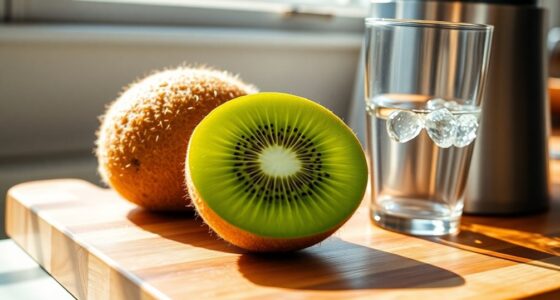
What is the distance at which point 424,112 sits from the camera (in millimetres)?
604

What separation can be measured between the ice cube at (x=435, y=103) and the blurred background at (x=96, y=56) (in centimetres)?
61

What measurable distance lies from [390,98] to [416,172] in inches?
2.4

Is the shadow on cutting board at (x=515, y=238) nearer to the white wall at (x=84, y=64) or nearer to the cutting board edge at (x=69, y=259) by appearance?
the cutting board edge at (x=69, y=259)

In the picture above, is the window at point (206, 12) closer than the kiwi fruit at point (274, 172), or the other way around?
the kiwi fruit at point (274, 172)

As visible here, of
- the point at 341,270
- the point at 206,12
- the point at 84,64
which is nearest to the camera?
the point at 341,270

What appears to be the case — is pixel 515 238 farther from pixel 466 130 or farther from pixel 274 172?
pixel 274 172

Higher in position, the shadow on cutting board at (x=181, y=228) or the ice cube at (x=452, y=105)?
the ice cube at (x=452, y=105)

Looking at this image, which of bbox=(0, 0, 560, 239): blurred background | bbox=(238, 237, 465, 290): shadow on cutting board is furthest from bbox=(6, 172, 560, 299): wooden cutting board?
bbox=(0, 0, 560, 239): blurred background

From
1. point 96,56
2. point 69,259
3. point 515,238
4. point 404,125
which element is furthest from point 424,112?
point 96,56

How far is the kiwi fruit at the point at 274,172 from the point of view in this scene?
510 millimetres

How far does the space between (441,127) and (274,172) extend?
14cm

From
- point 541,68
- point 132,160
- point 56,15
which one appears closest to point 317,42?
point 56,15

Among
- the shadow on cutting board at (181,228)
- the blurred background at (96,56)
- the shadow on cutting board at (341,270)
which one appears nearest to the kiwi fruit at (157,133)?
the shadow on cutting board at (181,228)

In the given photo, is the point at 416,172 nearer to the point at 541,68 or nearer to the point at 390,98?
the point at 390,98
